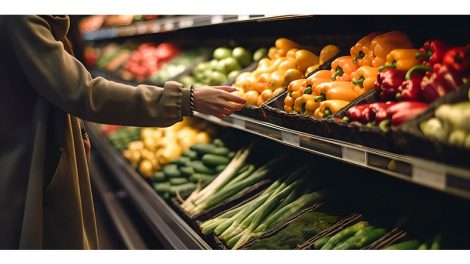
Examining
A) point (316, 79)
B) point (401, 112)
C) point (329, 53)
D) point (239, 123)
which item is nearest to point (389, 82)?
point (401, 112)

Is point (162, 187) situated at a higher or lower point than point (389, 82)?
lower

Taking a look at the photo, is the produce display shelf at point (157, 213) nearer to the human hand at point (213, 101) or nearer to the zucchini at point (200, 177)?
the zucchini at point (200, 177)

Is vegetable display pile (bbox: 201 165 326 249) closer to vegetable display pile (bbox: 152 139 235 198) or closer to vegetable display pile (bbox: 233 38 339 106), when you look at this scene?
vegetable display pile (bbox: 233 38 339 106)

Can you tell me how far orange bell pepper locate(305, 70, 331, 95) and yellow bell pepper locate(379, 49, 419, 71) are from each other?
33 centimetres

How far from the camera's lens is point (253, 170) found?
2.73 meters

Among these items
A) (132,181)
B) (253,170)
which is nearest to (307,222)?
(253,170)

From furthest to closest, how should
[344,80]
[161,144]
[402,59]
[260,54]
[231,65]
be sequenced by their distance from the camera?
[161,144] < [231,65] < [260,54] < [344,80] < [402,59]

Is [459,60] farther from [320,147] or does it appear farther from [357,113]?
[320,147]

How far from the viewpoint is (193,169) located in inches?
122

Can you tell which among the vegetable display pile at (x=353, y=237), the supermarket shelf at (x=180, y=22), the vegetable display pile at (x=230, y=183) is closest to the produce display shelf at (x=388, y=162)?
the vegetable display pile at (x=353, y=237)

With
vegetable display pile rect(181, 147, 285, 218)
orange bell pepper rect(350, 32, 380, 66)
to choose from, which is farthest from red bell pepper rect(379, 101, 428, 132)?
vegetable display pile rect(181, 147, 285, 218)

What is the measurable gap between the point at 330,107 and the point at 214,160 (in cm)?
134

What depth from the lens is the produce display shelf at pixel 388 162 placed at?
3.51 feet

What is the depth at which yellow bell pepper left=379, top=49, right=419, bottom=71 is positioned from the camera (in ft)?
5.45
